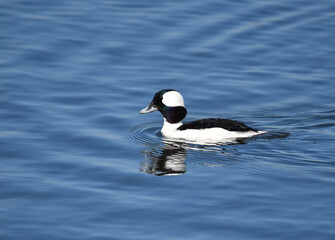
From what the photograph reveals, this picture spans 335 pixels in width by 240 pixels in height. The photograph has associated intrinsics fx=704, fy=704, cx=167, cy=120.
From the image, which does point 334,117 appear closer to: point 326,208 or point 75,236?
point 326,208

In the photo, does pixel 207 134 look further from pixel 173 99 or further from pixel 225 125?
pixel 173 99

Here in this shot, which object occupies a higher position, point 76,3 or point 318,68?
point 76,3

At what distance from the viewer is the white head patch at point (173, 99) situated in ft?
41.5

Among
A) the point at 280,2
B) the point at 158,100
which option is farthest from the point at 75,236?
the point at 280,2

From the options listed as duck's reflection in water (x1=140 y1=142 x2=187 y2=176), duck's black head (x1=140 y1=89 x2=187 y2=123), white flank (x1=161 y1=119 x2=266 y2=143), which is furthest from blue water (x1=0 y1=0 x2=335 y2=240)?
duck's black head (x1=140 y1=89 x2=187 y2=123)

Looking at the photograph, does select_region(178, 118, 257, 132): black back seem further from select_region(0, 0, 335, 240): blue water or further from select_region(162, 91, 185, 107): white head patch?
select_region(162, 91, 185, 107): white head patch

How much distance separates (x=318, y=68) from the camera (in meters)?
15.6

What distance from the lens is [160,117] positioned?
13.9 m

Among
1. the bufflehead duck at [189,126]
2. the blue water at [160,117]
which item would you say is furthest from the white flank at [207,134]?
the blue water at [160,117]

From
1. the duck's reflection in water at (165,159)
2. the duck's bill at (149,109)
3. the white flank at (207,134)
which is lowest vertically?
the duck's reflection in water at (165,159)

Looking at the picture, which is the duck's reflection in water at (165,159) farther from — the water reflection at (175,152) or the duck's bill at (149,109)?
the duck's bill at (149,109)

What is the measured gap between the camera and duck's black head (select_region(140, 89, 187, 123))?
12664 millimetres

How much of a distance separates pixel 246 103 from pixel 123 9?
6.47m

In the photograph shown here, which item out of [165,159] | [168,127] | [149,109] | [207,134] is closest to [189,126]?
[207,134]
